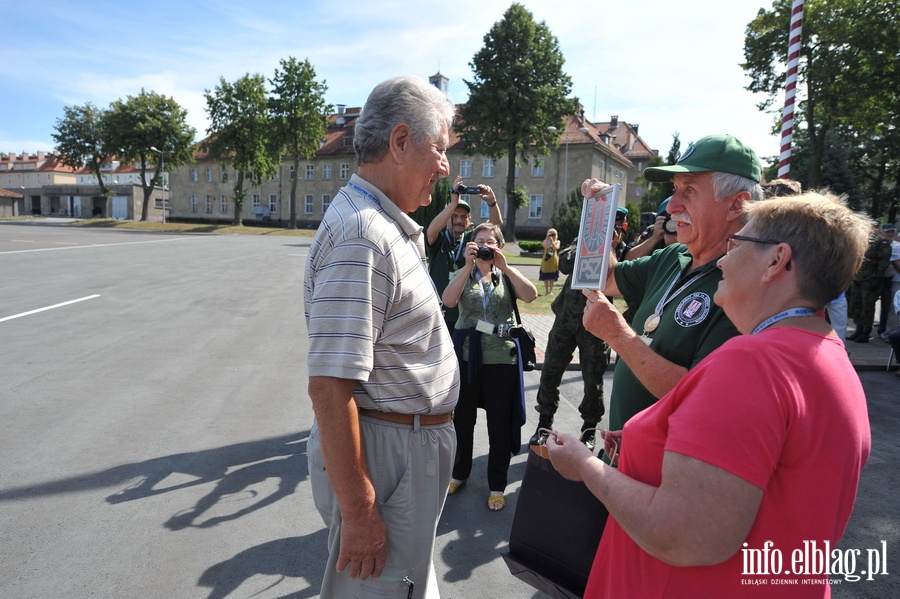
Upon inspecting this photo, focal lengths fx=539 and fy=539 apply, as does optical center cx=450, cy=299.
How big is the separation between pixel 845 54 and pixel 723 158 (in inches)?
970

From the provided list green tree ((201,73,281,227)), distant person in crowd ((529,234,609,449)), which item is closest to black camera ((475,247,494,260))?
distant person in crowd ((529,234,609,449))

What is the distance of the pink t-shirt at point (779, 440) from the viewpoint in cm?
113

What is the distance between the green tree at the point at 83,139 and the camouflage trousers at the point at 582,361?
68.2m

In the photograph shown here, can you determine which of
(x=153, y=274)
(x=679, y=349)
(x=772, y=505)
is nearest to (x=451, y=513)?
(x=679, y=349)

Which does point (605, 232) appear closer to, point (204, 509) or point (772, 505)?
point (772, 505)

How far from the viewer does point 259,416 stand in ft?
17.9

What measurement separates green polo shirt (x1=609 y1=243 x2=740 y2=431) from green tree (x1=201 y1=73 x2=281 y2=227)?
52.3m

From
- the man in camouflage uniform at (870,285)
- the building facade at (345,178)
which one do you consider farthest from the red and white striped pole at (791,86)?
the building facade at (345,178)

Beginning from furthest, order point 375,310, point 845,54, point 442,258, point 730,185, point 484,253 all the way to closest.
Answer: point 845,54 < point 442,258 < point 484,253 < point 730,185 < point 375,310

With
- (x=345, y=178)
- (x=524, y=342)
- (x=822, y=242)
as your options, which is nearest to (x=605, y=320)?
(x=822, y=242)

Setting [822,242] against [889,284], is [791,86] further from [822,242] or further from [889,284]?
[889,284]

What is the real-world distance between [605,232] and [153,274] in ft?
52.1

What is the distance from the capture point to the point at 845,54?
20500 mm

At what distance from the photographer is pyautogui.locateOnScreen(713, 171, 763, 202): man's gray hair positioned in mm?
2160
